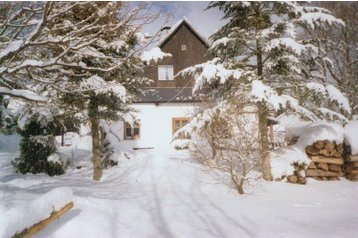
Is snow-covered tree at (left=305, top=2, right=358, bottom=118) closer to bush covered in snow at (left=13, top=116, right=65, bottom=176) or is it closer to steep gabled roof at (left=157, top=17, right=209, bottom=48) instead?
steep gabled roof at (left=157, top=17, right=209, bottom=48)

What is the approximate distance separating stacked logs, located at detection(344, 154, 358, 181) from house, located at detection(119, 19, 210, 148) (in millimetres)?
10229

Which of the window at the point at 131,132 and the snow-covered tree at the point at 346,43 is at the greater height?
the snow-covered tree at the point at 346,43

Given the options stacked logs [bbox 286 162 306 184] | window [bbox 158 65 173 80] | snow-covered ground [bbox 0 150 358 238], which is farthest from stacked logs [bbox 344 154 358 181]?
window [bbox 158 65 173 80]

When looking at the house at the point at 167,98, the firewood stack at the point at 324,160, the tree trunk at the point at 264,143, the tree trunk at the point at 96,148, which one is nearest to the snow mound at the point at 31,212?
the tree trunk at the point at 96,148

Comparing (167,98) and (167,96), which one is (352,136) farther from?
(167,96)

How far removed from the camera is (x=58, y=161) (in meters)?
13.7

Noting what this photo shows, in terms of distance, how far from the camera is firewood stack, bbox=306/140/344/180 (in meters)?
11.7

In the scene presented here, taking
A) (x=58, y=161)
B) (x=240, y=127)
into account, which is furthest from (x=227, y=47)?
(x=58, y=161)

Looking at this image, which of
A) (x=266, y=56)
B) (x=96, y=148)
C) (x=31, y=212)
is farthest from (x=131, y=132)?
(x=31, y=212)

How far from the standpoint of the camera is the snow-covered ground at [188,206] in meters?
6.33

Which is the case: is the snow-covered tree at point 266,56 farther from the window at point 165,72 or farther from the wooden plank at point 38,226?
the window at point 165,72

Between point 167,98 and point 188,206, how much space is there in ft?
45.0

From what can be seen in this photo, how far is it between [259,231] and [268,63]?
21.2ft

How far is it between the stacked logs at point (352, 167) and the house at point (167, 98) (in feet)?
33.6
